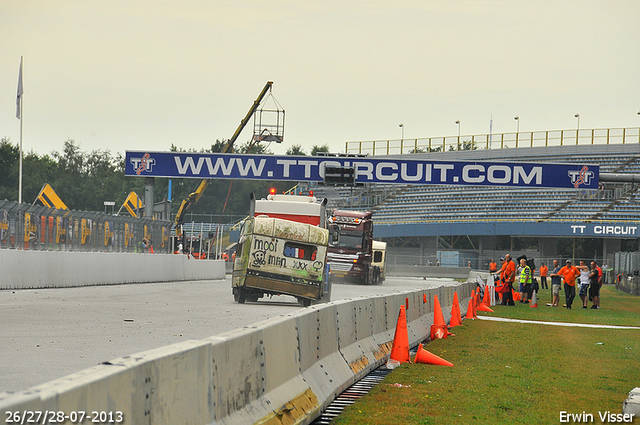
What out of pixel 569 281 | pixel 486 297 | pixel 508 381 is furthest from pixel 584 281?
pixel 508 381

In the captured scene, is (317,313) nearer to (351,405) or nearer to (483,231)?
(351,405)

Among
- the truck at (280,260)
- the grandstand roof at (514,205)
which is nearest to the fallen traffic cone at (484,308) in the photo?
the truck at (280,260)

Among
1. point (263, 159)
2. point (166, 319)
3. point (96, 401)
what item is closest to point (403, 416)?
point (96, 401)

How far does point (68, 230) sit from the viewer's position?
86.6ft

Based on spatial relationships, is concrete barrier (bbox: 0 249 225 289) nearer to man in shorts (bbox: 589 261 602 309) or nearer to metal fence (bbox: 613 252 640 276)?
man in shorts (bbox: 589 261 602 309)

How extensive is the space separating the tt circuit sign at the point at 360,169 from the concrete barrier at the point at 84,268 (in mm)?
6898

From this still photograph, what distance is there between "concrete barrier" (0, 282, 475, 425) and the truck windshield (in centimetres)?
3054

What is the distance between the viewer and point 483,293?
2764 centimetres

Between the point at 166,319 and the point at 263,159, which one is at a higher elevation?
the point at 263,159

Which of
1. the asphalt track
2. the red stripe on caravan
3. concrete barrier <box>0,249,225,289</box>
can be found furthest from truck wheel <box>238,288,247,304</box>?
concrete barrier <box>0,249,225,289</box>

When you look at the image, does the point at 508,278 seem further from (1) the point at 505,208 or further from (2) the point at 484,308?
(1) the point at 505,208

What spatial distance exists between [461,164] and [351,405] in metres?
35.6

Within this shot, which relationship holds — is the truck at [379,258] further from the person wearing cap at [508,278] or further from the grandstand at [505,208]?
the grandstand at [505,208]

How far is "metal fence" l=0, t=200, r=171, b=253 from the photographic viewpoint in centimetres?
2341
